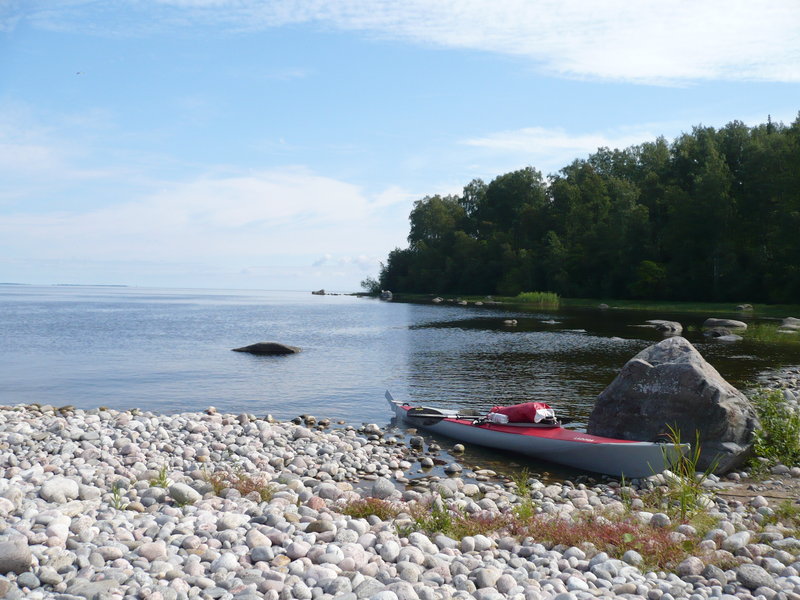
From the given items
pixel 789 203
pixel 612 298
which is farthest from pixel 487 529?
pixel 612 298

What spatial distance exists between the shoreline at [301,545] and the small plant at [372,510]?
11 cm

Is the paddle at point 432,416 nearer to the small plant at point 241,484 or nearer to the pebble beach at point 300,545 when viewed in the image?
the pebble beach at point 300,545

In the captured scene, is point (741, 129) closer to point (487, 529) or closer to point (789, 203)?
point (789, 203)

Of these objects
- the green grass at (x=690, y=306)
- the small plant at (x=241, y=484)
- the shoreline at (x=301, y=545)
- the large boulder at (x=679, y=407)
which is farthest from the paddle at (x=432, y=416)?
the green grass at (x=690, y=306)

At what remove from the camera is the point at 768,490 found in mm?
10281

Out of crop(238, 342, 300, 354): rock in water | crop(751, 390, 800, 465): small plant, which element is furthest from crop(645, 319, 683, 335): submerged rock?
crop(751, 390, 800, 465): small plant

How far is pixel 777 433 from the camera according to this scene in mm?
12156

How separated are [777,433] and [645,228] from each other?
70456mm

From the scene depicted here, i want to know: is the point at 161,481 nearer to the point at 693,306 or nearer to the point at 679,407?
the point at 679,407

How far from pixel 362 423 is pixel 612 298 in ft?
232

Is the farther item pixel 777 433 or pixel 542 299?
pixel 542 299

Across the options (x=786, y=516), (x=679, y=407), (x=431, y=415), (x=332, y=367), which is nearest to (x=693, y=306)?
(x=332, y=367)

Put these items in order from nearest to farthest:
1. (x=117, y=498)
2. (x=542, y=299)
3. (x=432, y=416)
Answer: (x=117, y=498), (x=432, y=416), (x=542, y=299)

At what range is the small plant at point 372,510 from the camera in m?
7.73
